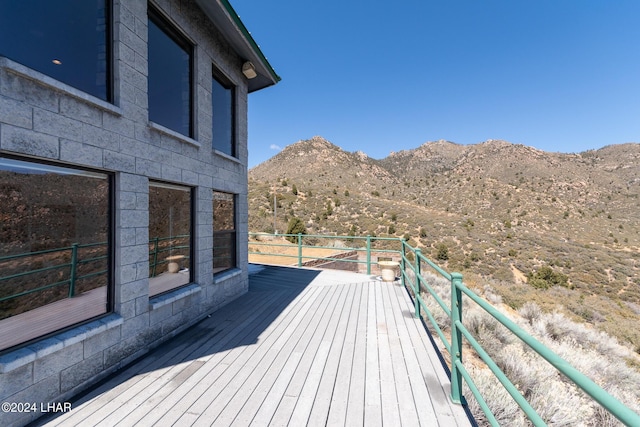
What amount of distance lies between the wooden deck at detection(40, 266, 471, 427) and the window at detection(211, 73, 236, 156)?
3.52m

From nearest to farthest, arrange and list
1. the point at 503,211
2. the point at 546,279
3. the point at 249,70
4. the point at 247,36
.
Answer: the point at 247,36
the point at 249,70
the point at 546,279
the point at 503,211

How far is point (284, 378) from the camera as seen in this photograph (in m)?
3.16

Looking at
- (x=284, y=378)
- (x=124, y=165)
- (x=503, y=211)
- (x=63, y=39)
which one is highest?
(x=63, y=39)

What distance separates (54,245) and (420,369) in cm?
470

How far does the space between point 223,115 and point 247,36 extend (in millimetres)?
1628

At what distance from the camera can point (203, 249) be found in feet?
16.2

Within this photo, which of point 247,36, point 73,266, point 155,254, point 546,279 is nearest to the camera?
point 73,266

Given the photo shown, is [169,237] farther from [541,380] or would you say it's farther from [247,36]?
A: [541,380]

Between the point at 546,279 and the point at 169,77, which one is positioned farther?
the point at 546,279

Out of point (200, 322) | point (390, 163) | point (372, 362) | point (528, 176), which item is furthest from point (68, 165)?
point (390, 163)

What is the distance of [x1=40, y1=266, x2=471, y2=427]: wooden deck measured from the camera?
101 inches

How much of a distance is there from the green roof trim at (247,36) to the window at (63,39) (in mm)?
1931

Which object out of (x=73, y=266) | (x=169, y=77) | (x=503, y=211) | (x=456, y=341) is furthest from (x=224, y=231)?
(x=503, y=211)

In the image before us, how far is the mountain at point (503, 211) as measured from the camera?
2030 cm
